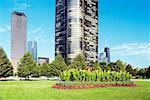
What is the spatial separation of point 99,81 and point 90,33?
4003 inches

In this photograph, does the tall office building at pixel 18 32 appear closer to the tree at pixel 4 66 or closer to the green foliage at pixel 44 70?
the green foliage at pixel 44 70

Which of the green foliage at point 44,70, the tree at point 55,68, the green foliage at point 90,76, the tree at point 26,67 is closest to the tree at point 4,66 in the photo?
the tree at point 26,67

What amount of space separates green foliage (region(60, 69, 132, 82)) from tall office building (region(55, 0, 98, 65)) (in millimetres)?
85203

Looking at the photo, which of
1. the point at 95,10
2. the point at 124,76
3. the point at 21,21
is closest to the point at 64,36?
the point at 95,10

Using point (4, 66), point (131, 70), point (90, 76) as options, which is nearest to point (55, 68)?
point (4, 66)

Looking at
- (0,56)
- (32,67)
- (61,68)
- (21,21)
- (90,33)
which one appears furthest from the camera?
(90,33)

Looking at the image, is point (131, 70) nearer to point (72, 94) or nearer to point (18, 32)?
point (18, 32)

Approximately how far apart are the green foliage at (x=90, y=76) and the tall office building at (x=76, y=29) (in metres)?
85.2

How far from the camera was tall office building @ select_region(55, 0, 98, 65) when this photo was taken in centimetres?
12125

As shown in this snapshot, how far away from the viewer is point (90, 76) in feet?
101

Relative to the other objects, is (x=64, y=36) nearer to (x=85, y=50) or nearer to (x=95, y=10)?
(x=85, y=50)

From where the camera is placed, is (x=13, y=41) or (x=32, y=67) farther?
(x=13, y=41)

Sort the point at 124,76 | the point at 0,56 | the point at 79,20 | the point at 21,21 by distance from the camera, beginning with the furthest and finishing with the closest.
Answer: the point at 79,20 < the point at 21,21 < the point at 0,56 < the point at 124,76

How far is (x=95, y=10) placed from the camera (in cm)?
13950
